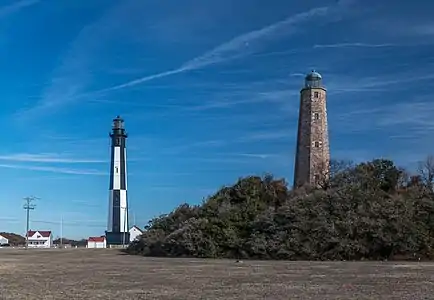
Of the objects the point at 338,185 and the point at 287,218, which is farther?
the point at 338,185

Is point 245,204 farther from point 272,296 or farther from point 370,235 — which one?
point 272,296

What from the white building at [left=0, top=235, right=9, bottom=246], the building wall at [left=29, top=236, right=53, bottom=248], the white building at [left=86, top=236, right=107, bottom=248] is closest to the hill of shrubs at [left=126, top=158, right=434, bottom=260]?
the white building at [left=86, top=236, right=107, bottom=248]

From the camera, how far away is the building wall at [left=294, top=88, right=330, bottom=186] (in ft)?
162

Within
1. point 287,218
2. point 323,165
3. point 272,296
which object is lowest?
point 272,296

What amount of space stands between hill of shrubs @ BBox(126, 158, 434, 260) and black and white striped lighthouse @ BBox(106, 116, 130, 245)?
2970 cm

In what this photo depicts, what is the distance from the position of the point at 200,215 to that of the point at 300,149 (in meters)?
11.6

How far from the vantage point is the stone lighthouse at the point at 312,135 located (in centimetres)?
4947

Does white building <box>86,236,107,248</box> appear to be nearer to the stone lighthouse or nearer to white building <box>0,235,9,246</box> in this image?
white building <box>0,235,9,246</box>

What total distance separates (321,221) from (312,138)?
14.8m

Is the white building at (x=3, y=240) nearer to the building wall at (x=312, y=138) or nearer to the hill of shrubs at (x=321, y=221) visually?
the hill of shrubs at (x=321, y=221)

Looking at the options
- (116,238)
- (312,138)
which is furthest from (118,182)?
(312,138)

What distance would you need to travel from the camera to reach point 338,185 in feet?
135

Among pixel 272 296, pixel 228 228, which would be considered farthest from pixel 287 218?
pixel 272 296

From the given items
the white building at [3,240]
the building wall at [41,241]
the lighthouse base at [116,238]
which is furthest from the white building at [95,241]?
the white building at [3,240]
